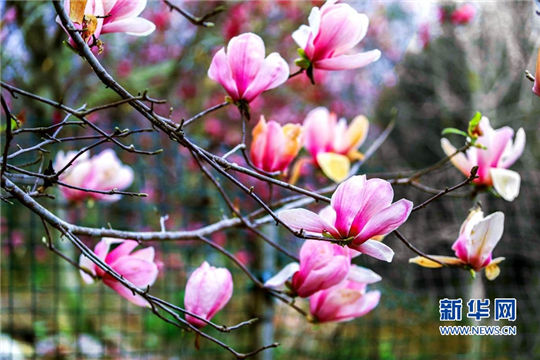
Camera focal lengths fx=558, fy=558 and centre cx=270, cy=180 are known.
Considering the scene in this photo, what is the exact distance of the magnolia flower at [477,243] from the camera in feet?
1.80

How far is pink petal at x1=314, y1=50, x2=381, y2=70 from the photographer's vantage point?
0.56 m

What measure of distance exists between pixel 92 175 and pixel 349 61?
44 centimetres

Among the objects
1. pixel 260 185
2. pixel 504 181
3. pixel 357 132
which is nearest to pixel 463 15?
pixel 260 185

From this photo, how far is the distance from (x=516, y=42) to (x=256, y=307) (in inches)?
127

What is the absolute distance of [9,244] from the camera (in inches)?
70.4

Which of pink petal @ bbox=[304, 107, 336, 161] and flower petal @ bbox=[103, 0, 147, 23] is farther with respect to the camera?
pink petal @ bbox=[304, 107, 336, 161]

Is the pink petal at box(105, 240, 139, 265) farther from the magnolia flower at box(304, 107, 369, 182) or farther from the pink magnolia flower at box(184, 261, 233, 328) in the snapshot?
the magnolia flower at box(304, 107, 369, 182)

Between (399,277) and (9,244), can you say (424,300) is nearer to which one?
(399,277)

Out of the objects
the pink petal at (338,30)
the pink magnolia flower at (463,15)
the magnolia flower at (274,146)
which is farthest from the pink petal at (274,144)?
the pink magnolia flower at (463,15)

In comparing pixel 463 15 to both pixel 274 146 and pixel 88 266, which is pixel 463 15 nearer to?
pixel 274 146

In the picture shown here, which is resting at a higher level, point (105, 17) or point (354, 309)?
point (105, 17)

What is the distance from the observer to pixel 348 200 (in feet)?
1.46

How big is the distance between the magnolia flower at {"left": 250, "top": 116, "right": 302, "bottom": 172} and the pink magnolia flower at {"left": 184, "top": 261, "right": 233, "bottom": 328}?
15cm

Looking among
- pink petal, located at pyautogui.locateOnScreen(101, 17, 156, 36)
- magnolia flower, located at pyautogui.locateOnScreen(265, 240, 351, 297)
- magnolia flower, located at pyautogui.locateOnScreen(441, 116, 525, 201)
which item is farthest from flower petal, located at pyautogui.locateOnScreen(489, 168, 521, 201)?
pink petal, located at pyautogui.locateOnScreen(101, 17, 156, 36)
